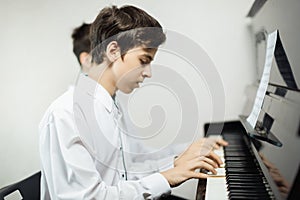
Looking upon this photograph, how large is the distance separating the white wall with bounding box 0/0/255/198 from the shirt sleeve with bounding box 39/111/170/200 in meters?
0.97

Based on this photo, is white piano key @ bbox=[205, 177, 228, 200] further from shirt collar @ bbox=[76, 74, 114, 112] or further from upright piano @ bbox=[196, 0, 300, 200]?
shirt collar @ bbox=[76, 74, 114, 112]

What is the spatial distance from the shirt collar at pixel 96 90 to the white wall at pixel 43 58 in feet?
2.60

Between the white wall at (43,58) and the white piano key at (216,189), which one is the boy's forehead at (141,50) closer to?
the white piano key at (216,189)

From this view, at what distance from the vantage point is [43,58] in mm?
1978

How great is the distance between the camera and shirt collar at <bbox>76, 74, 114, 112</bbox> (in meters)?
1.15

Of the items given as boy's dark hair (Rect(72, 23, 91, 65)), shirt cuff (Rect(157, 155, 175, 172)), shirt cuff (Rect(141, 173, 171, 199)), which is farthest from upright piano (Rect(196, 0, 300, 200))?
boy's dark hair (Rect(72, 23, 91, 65))

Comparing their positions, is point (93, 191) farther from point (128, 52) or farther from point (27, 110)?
point (27, 110)

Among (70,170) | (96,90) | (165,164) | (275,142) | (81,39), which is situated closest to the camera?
(275,142)

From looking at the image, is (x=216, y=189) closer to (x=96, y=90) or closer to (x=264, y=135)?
(x=264, y=135)

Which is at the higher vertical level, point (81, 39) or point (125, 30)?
point (125, 30)

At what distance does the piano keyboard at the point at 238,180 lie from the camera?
2.78ft

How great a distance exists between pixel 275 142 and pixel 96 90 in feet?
1.98

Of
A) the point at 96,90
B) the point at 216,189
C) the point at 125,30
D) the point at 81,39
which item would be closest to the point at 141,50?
the point at 125,30

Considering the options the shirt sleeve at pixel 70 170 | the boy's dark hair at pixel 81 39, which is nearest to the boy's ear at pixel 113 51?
the shirt sleeve at pixel 70 170
